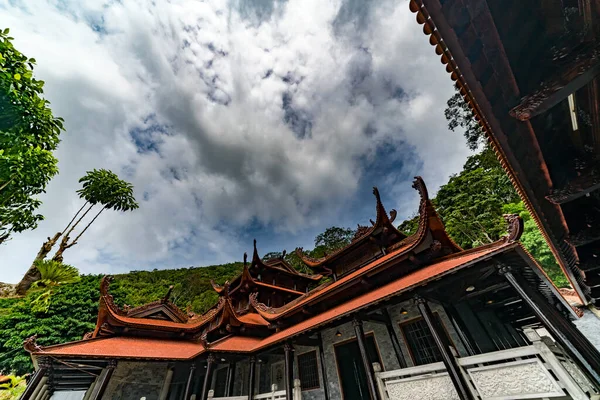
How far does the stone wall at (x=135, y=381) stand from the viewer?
10109 millimetres

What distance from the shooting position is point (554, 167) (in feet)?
9.57

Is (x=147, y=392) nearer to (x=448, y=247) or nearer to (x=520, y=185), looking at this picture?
(x=448, y=247)

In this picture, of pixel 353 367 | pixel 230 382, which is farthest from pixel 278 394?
pixel 353 367

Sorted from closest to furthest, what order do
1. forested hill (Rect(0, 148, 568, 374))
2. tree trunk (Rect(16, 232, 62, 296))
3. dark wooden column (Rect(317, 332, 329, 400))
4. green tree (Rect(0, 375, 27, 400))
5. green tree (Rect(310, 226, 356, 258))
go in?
1. tree trunk (Rect(16, 232, 62, 296))
2. dark wooden column (Rect(317, 332, 329, 400))
3. green tree (Rect(0, 375, 27, 400))
4. forested hill (Rect(0, 148, 568, 374))
5. green tree (Rect(310, 226, 356, 258))

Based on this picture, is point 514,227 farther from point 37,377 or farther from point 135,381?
point 135,381

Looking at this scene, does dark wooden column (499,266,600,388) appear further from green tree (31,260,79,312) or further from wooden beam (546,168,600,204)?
green tree (31,260,79,312)

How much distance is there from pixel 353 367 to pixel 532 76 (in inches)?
387

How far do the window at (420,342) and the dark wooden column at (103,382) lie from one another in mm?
11038

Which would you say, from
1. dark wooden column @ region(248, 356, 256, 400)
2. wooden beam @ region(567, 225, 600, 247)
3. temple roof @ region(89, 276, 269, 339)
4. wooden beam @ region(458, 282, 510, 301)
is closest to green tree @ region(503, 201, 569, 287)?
wooden beam @ region(458, 282, 510, 301)

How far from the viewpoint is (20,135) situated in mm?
6445

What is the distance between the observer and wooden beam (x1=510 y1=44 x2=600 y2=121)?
1.82 metres

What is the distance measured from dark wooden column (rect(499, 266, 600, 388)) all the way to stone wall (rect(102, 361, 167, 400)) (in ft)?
46.9

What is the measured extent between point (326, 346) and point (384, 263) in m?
4.29

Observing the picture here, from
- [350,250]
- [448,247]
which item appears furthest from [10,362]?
[448,247]
